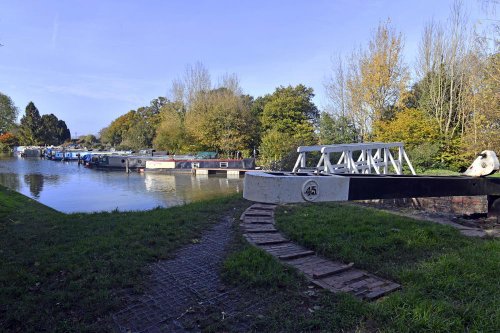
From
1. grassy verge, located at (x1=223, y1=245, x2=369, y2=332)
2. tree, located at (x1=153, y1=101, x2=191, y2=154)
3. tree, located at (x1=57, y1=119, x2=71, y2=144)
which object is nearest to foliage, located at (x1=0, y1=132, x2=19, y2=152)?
tree, located at (x1=57, y1=119, x2=71, y2=144)

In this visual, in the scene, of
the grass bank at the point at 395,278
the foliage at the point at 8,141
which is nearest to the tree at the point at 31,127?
the foliage at the point at 8,141

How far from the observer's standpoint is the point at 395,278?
351 centimetres

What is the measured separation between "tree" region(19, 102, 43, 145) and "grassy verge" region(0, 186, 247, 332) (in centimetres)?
7943

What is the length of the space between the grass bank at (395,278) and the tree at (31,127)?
84.9m

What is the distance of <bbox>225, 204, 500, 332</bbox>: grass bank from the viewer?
8.80 feet

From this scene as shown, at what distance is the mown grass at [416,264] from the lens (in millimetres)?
2652

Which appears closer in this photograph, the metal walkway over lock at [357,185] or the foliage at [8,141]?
the metal walkway over lock at [357,185]

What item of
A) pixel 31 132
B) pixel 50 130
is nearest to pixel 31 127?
pixel 31 132

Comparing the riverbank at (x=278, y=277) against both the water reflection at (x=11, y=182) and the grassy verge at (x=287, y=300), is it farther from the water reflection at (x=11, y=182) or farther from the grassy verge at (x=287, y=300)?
the water reflection at (x=11, y=182)

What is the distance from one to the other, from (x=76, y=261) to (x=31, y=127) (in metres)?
84.9

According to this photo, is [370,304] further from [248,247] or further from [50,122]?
[50,122]

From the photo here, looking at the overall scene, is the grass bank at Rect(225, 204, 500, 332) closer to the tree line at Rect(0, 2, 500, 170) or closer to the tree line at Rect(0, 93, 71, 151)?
the tree line at Rect(0, 2, 500, 170)

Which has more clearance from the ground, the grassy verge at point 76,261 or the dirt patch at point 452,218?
the dirt patch at point 452,218

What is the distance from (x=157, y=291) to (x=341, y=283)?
6.59 ft
